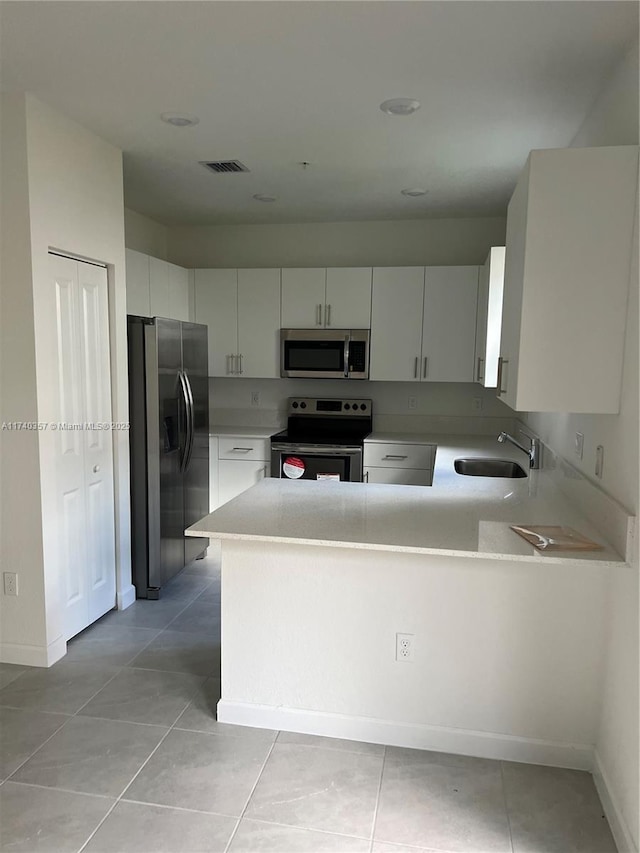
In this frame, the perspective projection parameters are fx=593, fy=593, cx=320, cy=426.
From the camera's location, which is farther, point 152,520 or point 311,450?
point 311,450

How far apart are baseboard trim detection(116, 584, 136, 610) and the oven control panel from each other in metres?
2.12

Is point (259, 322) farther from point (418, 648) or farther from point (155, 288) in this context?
point (418, 648)

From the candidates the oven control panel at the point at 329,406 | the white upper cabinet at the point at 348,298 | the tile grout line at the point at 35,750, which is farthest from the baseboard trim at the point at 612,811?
the white upper cabinet at the point at 348,298

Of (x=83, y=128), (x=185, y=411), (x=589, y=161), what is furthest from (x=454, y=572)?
(x=83, y=128)

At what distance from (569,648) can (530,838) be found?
62 centimetres

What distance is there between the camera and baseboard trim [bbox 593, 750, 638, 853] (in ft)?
5.79

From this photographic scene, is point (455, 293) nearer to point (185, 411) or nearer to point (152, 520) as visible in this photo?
point (185, 411)

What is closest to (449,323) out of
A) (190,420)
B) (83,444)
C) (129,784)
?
(190,420)

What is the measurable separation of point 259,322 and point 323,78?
263 centimetres

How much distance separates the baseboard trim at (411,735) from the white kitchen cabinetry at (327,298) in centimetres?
308

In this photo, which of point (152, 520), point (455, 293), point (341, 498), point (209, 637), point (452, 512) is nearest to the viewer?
point (452, 512)

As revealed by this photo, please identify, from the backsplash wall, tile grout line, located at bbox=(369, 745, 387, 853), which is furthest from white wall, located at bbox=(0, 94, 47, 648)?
the backsplash wall

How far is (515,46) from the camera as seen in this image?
2105 millimetres

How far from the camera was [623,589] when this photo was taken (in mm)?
1946
